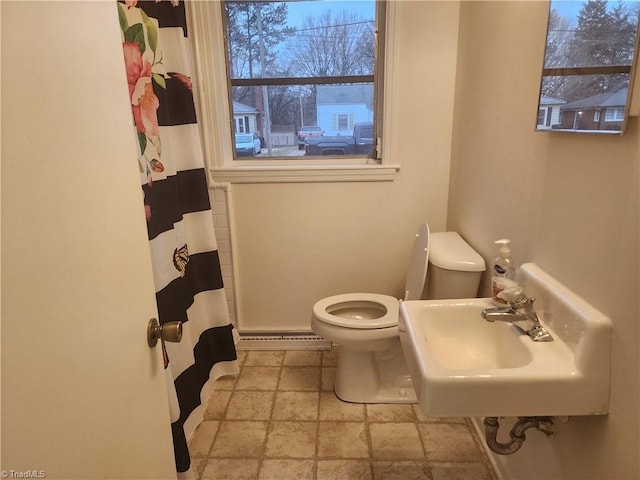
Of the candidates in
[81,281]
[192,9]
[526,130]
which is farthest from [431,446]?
[192,9]

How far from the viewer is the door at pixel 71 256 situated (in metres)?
0.52

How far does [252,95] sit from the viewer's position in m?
2.33

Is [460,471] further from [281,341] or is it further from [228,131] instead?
[228,131]

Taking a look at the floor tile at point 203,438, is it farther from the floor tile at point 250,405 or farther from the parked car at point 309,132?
the parked car at point 309,132

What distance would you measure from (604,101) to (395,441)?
1.48m

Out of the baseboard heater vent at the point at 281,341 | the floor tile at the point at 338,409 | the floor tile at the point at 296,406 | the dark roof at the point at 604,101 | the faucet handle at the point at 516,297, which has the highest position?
the dark roof at the point at 604,101

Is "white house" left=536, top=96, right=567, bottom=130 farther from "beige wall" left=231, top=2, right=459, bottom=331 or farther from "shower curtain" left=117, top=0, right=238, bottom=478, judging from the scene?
"shower curtain" left=117, top=0, right=238, bottom=478

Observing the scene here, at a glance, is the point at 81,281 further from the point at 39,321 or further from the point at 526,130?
the point at 526,130

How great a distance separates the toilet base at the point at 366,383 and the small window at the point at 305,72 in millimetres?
1064

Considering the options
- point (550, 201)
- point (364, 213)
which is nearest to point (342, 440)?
Result: point (364, 213)

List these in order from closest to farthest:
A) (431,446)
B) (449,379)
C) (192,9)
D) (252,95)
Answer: (449,379) → (431,446) → (192,9) → (252,95)

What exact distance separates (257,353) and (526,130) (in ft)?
6.12

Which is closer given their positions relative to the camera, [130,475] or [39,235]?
[39,235]

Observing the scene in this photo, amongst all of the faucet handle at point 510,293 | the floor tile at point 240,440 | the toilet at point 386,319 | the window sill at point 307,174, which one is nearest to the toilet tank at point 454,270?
the toilet at point 386,319
